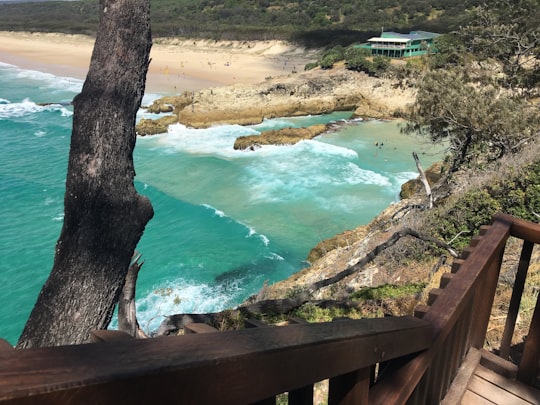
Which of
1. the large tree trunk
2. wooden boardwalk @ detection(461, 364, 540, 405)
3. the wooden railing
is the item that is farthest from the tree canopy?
the wooden railing

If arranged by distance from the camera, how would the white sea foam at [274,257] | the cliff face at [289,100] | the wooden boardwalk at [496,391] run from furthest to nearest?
the cliff face at [289,100] < the white sea foam at [274,257] < the wooden boardwalk at [496,391]

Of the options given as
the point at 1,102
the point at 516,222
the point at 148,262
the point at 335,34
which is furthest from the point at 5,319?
the point at 335,34

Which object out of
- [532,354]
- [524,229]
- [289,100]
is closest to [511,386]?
[532,354]

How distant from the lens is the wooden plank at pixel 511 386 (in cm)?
261

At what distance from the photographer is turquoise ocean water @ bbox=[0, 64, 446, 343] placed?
13430mm

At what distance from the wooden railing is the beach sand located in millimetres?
43015

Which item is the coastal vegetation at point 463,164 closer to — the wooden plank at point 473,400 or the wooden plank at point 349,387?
the wooden plank at point 473,400

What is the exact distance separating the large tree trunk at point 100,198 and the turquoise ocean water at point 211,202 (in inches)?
205

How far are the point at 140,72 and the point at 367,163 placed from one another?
21.0m

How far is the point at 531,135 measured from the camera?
1090 centimetres

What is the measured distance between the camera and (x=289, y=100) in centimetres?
3459

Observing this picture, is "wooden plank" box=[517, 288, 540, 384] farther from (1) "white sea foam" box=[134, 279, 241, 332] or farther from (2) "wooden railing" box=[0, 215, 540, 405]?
(1) "white sea foam" box=[134, 279, 241, 332]

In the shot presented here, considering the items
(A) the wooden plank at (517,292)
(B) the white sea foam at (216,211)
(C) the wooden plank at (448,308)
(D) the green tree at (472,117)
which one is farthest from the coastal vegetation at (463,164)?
(B) the white sea foam at (216,211)

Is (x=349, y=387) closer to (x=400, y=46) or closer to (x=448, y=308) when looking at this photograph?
(x=448, y=308)
